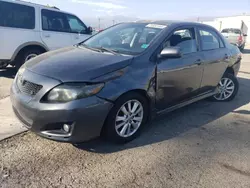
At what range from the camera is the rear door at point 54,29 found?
6.79 m

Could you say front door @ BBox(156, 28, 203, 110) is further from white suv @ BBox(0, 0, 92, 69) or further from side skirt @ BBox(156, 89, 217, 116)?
white suv @ BBox(0, 0, 92, 69)

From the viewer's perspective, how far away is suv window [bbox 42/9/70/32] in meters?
6.81

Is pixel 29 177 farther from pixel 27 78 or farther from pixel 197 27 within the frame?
pixel 197 27

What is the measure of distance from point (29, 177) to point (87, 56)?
5.41ft

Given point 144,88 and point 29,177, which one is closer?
point 29,177

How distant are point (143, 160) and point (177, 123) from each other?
1335 millimetres

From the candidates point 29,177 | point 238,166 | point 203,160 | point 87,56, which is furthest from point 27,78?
point 238,166

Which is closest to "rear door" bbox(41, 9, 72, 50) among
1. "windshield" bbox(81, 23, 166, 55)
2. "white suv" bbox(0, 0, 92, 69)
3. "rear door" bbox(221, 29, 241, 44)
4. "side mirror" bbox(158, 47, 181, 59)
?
"white suv" bbox(0, 0, 92, 69)

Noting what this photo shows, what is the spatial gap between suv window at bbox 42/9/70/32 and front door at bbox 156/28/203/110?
4.19m

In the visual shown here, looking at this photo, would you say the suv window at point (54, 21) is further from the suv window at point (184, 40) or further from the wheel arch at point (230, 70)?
the wheel arch at point (230, 70)

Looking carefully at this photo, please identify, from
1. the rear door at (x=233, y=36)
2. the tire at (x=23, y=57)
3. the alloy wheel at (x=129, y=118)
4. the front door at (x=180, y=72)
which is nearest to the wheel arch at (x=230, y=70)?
the front door at (x=180, y=72)

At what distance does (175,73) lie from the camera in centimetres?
378

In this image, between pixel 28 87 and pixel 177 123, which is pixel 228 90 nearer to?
pixel 177 123

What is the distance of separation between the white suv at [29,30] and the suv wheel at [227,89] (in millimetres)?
4415
